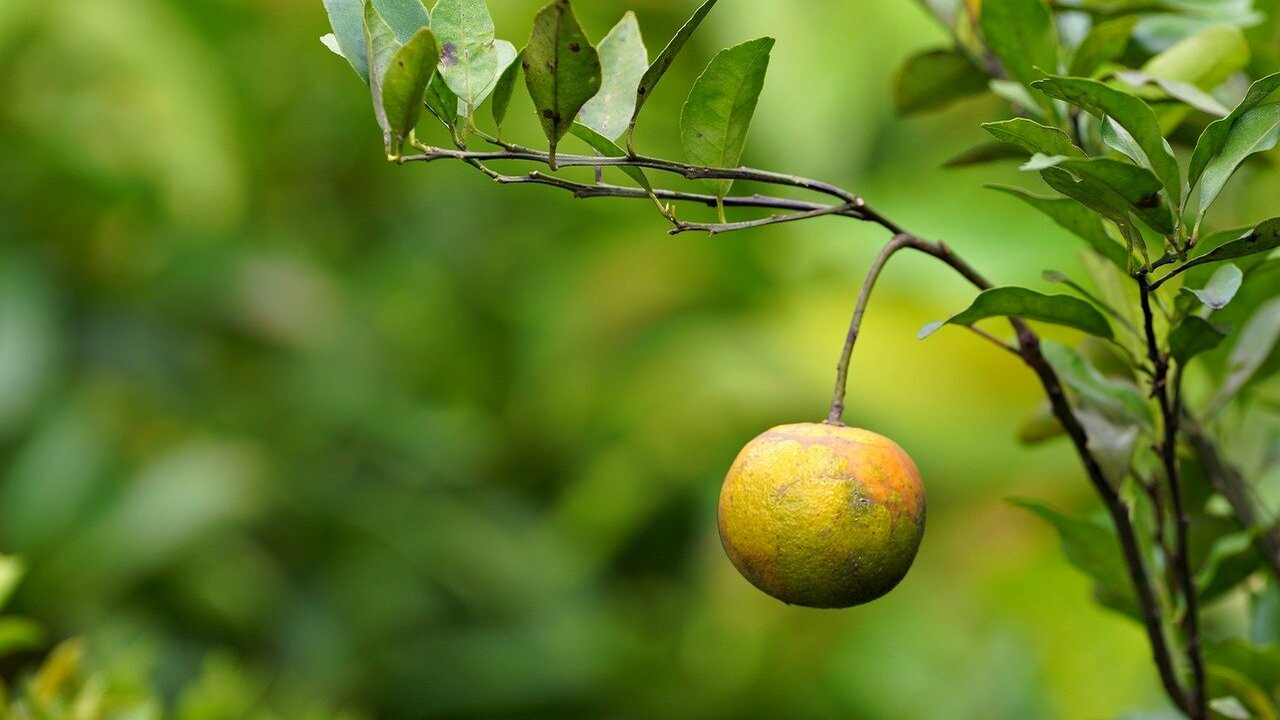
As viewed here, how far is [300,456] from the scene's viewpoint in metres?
1.77

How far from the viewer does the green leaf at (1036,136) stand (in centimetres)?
35

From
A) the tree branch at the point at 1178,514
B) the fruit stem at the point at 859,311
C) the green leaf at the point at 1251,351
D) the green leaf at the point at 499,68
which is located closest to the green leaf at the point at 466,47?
the green leaf at the point at 499,68

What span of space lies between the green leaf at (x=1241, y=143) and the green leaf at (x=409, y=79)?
0.23 metres

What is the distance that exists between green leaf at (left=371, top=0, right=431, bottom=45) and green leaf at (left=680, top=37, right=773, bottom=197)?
0.09 meters

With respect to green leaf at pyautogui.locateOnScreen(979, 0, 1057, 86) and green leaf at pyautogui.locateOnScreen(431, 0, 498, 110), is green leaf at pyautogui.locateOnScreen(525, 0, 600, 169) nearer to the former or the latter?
green leaf at pyautogui.locateOnScreen(431, 0, 498, 110)

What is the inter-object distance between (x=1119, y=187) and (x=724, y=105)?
0.12 metres

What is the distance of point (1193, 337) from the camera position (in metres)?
0.43

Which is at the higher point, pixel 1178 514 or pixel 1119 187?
pixel 1119 187

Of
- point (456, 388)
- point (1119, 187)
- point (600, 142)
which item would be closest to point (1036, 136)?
point (1119, 187)

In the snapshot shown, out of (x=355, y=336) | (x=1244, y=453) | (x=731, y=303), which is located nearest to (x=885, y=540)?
(x=1244, y=453)

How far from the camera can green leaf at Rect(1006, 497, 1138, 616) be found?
513mm

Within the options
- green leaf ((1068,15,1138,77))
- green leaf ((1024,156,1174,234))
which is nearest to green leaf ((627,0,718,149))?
green leaf ((1024,156,1174,234))

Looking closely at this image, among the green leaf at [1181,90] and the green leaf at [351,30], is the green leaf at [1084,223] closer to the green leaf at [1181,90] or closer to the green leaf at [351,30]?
the green leaf at [1181,90]

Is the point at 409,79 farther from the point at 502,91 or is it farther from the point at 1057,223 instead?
the point at 1057,223
